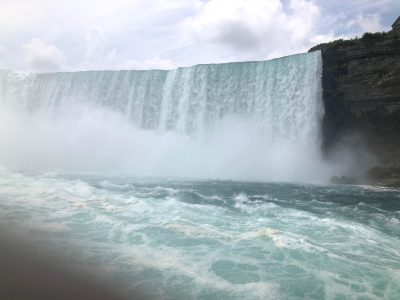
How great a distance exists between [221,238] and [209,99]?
17.4 metres

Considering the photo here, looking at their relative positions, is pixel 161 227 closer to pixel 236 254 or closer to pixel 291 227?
pixel 236 254

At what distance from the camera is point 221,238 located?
8.20m

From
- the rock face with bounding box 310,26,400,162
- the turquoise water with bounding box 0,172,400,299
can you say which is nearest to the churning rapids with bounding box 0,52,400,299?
the turquoise water with bounding box 0,172,400,299

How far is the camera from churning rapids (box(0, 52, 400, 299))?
6355 millimetres

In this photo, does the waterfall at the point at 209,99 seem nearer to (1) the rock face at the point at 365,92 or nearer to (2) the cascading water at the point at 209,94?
(2) the cascading water at the point at 209,94

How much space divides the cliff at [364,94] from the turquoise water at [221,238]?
8.72 metres

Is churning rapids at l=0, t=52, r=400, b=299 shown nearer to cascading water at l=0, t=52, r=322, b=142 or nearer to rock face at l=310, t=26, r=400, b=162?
cascading water at l=0, t=52, r=322, b=142

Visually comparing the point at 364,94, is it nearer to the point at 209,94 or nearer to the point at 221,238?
the point at 209,94

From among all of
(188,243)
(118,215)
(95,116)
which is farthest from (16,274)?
(95,116)

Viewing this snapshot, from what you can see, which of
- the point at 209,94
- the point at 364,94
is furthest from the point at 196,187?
the point at 364,94

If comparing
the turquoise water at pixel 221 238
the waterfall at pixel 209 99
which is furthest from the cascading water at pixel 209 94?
the turquoise water at pixel 221 238

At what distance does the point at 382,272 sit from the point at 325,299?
1.61m

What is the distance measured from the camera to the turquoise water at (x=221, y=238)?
5.84 metres

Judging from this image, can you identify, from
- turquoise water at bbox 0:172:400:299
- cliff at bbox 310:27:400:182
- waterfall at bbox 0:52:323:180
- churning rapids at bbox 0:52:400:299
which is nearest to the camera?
turquoise water at bbox 0:172:400:299
